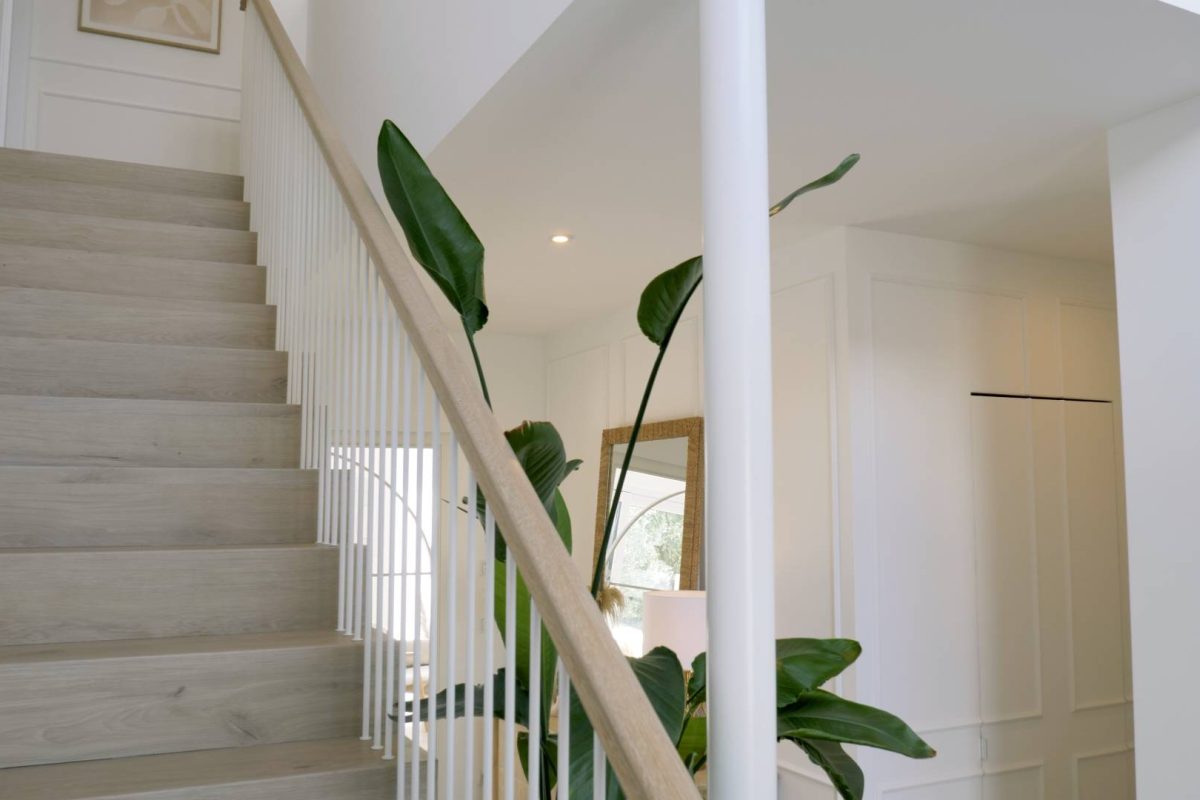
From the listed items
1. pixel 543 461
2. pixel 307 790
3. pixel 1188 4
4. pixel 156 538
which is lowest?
pixel 307 790

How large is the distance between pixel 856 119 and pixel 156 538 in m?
1.97

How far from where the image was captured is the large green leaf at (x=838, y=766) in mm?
1705

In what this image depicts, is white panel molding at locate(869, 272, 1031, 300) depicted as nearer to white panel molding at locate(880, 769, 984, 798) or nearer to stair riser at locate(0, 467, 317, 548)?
white panel molding at locate(880, 769, 984, 798)

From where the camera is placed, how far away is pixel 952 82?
2.34 metres

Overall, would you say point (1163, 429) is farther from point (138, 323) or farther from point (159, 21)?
point (159, 21)

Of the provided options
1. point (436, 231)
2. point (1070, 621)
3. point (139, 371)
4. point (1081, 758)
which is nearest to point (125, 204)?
point (139, 371)

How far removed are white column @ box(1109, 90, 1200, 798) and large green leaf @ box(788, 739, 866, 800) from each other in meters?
1.09

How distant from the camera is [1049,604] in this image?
12.3 feet

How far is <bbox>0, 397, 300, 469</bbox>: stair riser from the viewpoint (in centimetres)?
245

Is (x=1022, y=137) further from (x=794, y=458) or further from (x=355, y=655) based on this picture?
(x=355, y=655)

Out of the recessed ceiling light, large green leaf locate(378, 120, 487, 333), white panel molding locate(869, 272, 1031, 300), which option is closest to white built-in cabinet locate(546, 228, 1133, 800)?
white panel molding locate(869, 272, 1031, 300)

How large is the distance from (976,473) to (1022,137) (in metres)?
1.38

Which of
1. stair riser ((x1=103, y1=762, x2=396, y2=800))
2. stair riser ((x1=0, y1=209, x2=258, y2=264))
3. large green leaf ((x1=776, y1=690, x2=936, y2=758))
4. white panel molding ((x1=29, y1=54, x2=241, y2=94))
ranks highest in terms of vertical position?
white panel molding ((x1=29, y1=54, x2=241, y2=94))

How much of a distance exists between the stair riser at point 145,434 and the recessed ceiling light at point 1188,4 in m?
2.18
